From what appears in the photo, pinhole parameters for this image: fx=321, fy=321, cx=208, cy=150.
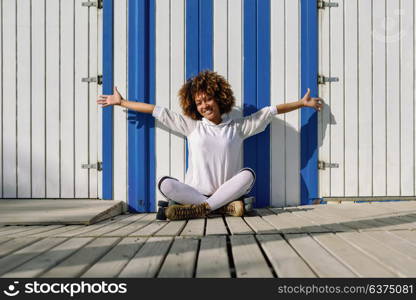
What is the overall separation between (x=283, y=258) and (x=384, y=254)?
0.48 metres

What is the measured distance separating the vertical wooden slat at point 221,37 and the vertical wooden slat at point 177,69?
32 centimetres

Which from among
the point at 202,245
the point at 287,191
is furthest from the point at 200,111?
the point at 202,245

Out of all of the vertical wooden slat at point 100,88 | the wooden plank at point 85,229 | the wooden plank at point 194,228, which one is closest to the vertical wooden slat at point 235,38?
the vertical wooden slat at point 100,88

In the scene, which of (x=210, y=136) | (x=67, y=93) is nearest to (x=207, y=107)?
(x=210, y=136)

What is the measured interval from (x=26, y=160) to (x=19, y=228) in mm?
1123

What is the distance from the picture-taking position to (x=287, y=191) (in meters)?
3.13

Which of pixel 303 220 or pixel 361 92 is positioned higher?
pixel 361 92

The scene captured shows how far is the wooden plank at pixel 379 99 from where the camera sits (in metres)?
3.18

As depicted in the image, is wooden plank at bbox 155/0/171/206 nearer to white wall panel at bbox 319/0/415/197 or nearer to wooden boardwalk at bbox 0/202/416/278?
wooden boardwalk at bbox 0/202/416/278

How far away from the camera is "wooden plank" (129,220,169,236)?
1939 mm

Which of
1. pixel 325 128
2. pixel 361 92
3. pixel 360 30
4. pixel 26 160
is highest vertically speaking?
pixel 360 30

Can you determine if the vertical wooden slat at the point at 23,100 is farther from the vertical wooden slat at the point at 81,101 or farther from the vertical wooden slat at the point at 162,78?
the vertical wooden slat at the point at 162,78

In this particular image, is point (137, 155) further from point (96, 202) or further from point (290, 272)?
point (290, 272)

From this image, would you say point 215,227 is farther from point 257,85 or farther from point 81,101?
point 81,101
